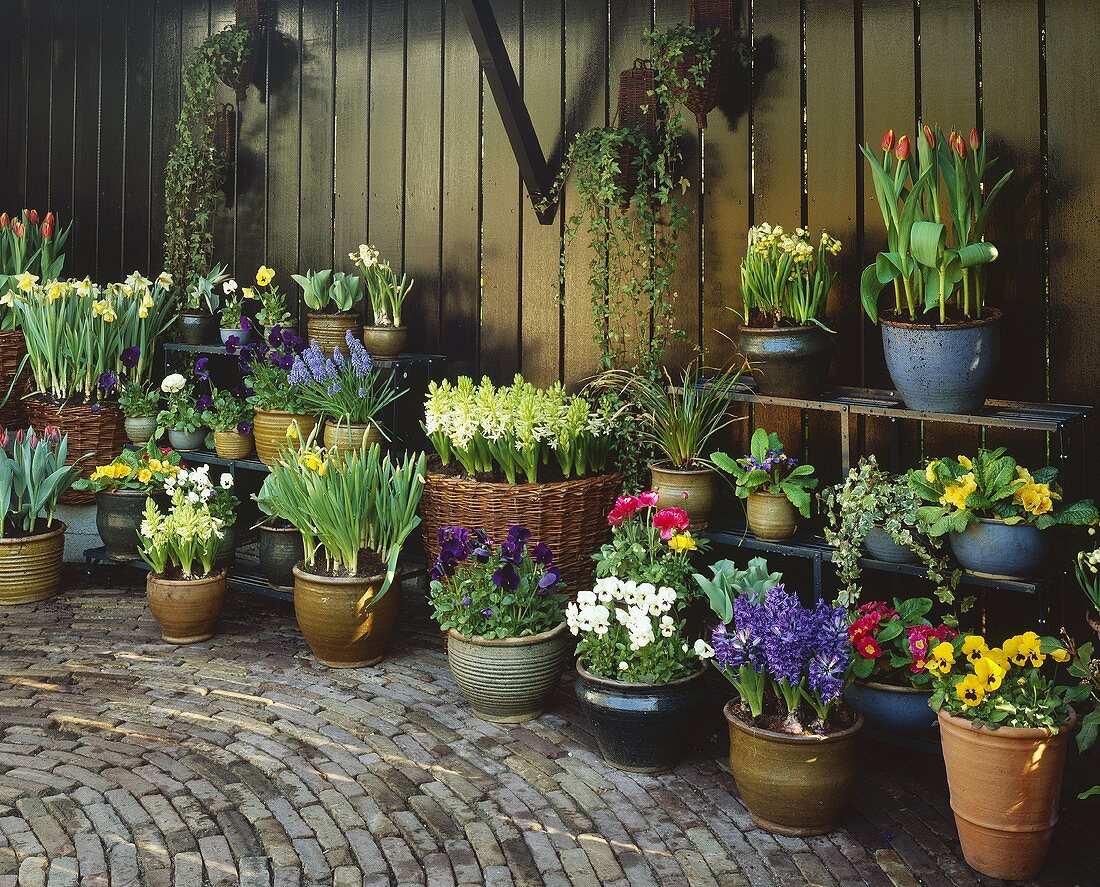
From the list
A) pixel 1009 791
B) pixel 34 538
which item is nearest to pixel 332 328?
pixel 34 538

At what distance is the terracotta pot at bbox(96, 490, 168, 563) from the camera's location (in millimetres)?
5113

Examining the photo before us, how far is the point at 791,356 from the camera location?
376cm

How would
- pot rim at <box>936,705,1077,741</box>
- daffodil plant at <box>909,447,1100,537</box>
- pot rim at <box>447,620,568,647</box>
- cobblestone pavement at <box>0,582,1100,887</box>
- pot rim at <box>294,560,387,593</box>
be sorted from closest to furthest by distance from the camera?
1. pot rim at <box>936,705,1077,741</box>
2. cobblestone pavement at <box>0,582,1100,887</box>
3. daffodil plant at <box>909,447,1100,537</box>
4. pot rim at <box>447,620,568,647</box>
5. pot rim at <box>294,560,387,593</box>

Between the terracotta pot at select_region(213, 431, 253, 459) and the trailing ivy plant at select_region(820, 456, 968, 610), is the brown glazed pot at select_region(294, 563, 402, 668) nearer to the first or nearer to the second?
the terracotta pot at select_region(213, 431, 253, 459)

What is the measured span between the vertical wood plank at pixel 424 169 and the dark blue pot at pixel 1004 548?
2861 millimetres

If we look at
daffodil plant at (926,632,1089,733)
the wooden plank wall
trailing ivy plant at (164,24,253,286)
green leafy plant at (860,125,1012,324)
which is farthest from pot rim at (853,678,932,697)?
trailing ivy plant at (164,24,253,286)

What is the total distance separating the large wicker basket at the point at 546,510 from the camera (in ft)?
13.8

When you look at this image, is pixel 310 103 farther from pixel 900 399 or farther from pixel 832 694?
pixel 832 694

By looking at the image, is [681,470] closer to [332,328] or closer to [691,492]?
[691,492]

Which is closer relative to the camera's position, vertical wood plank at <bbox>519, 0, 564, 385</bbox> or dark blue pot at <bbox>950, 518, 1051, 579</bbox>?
dark blue pot at <bbox>950, 518, 1051, 579</bbox>

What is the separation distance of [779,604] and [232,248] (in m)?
4.17

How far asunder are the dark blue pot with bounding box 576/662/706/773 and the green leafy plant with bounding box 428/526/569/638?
1.12ft

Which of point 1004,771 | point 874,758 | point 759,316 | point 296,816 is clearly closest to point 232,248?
point 759,316

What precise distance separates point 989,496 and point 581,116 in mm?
2456
